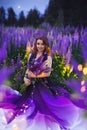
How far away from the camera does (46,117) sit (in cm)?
273

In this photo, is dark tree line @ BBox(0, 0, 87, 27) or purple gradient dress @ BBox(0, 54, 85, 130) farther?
dark tree line @ BBox(0, 0, 87, 27)

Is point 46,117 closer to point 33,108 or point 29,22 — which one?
point 33,108

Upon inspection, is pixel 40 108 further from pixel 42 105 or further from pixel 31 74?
pixel 31 74

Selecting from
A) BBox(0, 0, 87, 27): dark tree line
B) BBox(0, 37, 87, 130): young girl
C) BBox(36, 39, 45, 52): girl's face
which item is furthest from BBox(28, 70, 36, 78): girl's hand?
BBox(0, 0, 87, 27): dark tree line

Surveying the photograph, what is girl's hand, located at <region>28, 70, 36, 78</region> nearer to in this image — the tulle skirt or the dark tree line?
the tulle skirt

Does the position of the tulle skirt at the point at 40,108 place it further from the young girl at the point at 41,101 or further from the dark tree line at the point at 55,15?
the dark tree line at the point at 55,15

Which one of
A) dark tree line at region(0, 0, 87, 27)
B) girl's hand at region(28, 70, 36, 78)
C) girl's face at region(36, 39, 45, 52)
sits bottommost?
girl's hand at region(28, 70, 36, 78)

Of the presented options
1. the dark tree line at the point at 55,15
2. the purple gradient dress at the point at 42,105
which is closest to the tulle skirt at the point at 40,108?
the purple gradient dress at the point at 42,105

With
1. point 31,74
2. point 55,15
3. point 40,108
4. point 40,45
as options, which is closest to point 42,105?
point 40,108

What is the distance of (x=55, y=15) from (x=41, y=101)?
1.05 metres

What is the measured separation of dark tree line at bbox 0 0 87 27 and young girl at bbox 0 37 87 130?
→ 532 millimetres

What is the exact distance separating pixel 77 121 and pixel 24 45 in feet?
2.73

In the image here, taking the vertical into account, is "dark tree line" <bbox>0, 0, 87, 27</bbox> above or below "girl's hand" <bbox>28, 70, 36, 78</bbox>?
above

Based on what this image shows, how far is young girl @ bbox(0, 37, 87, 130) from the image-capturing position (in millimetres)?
2701
